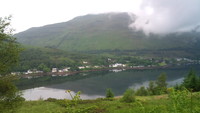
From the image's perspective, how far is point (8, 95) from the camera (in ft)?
53.0

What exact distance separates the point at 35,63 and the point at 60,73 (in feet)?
104

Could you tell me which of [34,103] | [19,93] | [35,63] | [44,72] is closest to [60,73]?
[44,72]

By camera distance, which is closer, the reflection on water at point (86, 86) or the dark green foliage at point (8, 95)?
the dark green foliage at point (8, 95)

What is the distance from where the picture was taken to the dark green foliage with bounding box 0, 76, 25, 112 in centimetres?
1564

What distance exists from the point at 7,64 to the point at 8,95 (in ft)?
10.0

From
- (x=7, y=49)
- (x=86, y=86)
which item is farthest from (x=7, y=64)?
(x=86, y=86)

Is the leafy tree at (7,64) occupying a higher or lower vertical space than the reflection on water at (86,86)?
higher

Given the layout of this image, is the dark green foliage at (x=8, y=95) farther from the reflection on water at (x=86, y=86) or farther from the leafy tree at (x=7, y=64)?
the reflection on water at (x=86, y=86)

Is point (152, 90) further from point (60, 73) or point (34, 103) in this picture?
point (60, 73)

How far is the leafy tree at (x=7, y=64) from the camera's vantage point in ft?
51.2

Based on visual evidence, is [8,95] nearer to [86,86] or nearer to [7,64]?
[7,64]

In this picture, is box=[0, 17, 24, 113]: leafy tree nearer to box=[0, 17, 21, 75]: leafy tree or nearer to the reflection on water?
box=[0, 17, 21, 75]: leafy tree

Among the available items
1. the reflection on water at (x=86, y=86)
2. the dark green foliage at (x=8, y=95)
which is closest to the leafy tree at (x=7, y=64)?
the dark green foliage at (x=8, y=95)

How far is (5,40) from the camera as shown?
16.3 m
